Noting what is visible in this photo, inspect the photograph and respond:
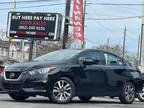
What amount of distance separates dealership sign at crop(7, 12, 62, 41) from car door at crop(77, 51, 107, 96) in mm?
17643

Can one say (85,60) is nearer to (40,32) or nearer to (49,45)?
(40,32)

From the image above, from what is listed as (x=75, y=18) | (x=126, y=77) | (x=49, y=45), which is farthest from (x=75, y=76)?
(x=49, y=45)

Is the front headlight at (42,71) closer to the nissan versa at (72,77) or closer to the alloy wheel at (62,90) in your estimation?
the nissan versa at (72,77)

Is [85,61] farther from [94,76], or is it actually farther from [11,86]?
[11,86]

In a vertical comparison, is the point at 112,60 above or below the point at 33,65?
above

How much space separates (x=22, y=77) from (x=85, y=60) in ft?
6.10

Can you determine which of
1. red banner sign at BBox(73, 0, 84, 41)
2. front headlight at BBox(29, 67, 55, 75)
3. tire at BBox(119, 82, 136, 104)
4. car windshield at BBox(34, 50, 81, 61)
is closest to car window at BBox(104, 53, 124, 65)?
tire at BBox(119, 82, 136, 104)

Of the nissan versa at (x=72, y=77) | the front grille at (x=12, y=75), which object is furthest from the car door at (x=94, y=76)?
the front grille at (x=12, y=75)

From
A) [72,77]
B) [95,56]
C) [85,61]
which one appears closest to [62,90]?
[72,77]

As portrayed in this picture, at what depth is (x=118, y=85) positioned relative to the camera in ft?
41.8

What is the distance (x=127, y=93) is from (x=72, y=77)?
7.12 ft

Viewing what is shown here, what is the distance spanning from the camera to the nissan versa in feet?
36.3

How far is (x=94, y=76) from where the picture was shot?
12.2 metres

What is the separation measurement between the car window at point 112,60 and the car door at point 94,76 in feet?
0.81
